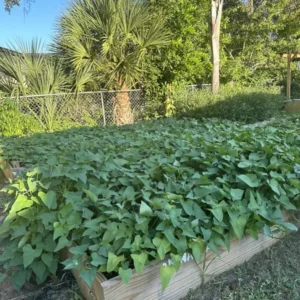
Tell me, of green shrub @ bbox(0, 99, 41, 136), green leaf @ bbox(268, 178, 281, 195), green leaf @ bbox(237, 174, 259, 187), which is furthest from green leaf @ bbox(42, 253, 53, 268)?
green shrub @ bbox(0, 99, 41, 136)

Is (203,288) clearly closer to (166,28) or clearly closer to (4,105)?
(4,105)

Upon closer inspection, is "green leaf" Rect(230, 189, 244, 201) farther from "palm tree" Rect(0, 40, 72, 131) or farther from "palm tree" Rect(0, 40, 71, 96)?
"palm tree" Rect(0, 40, 71, 96)

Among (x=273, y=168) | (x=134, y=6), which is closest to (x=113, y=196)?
(x=273, y=168)

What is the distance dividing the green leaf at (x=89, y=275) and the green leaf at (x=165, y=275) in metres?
0.27

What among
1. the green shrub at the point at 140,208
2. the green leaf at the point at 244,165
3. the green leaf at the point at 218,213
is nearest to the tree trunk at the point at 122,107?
the green shrub at the point at 140,208

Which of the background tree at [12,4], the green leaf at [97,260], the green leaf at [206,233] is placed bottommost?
the green leaf at [206,233]

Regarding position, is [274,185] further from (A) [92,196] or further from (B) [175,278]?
(A) [92,196]

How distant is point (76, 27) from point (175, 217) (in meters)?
6.93

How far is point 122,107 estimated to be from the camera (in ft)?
25.8

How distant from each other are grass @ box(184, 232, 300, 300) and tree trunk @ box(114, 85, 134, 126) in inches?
257

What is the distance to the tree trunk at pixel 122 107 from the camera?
25.6ft

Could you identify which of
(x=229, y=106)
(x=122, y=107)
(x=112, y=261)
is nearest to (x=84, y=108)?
(x=122, y=107)

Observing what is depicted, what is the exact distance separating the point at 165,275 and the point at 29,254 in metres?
0.62

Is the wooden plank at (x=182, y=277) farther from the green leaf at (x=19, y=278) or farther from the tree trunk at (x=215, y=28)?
the tree trunk at (x=215, y=28)
